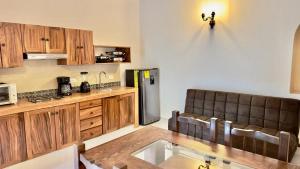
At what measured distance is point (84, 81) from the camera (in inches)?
163

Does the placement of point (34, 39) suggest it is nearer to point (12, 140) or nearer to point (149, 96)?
point (12, 140)

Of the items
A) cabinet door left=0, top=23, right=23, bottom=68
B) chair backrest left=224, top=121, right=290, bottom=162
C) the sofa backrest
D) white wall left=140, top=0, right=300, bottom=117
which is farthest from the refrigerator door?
chair backrest left=224, top=121, right=290, bottom=162

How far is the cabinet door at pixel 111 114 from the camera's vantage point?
12.7ft

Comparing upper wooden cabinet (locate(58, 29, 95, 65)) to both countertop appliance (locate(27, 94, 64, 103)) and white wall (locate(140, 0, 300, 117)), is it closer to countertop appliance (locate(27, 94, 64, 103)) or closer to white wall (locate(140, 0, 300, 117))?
countertop appliance (locate(27, 94, 64, 103))

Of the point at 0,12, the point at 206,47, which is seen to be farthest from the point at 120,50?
the point at 0,12

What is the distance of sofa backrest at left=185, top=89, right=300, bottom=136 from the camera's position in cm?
301

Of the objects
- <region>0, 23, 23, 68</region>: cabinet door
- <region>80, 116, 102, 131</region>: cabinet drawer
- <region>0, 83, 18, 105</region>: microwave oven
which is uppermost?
<region>0, 23, 23, 68</region>: cabinet door

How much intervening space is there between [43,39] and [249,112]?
3.48m

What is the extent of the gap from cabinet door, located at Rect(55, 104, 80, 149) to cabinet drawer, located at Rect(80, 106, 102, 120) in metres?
0.10

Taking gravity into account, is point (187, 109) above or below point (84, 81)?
below

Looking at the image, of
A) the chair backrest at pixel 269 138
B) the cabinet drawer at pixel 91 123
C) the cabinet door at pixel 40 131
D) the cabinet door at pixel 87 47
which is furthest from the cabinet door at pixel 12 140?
the chair backrest at pixel 269 138

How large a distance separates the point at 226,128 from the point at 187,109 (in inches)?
93.2

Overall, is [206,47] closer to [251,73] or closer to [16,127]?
[251,73]

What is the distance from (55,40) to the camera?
3.40m
